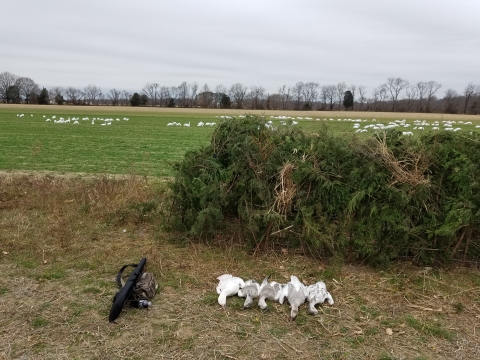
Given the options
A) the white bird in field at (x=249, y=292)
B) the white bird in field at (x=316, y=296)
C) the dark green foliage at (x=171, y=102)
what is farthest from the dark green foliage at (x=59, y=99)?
the white bird in field at (x=316, y=296)

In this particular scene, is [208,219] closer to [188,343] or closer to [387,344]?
[188,343]

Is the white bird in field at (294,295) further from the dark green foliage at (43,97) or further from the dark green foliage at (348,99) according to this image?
the dark green foliage at (43,97)

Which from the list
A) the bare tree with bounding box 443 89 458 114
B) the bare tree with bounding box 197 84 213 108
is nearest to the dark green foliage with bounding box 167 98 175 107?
the bare tree with bounding box 197 84 213 108

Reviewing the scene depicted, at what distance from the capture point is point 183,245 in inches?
246

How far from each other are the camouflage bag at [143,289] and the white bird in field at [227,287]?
31.8 inches

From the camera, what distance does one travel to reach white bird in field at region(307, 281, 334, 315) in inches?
169

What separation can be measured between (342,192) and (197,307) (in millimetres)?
2616

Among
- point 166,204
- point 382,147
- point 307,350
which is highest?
point 382,147

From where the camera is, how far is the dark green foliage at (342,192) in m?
5.23

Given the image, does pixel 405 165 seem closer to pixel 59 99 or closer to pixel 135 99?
pixel 135 99

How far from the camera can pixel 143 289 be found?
4508 millimetres

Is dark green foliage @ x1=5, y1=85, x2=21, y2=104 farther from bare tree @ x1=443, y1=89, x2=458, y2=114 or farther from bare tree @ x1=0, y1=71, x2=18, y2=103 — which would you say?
bare tree @ x1=443, y1=89, x2=458, y2=114

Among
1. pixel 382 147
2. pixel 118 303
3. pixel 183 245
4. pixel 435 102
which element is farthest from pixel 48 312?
pixel 435 102

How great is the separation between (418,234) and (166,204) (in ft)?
13.9
